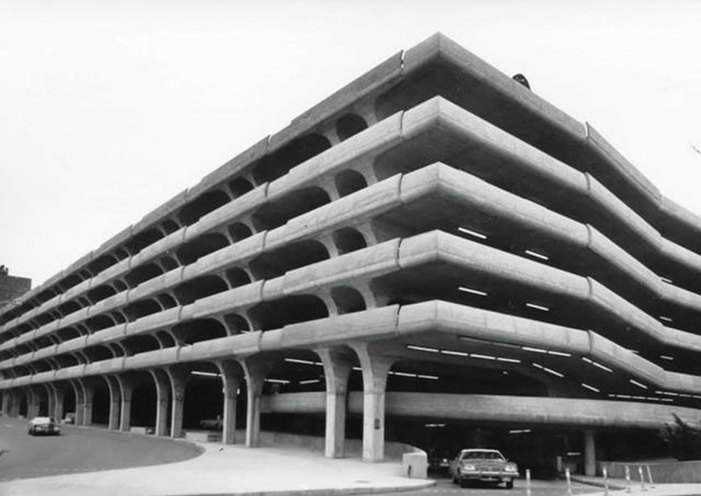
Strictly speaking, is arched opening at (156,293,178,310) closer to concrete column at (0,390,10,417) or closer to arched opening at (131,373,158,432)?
arched opening at (131,373,158,432)

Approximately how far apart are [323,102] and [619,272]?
1878 centimetres

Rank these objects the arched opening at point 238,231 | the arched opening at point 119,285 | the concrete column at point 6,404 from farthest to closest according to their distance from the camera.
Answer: the concrete column at point 6,404, the arched opening at point 119,285, the arched opening at point 238,231

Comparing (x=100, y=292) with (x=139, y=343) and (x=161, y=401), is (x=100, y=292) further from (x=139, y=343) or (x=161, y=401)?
(x=161, y=401)

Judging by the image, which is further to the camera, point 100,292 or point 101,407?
point 101,407

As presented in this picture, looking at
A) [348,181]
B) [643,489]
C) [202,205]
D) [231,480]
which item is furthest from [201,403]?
[643,489]

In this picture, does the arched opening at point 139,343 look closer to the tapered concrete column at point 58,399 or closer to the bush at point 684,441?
the tapered concrete column at point 58,399

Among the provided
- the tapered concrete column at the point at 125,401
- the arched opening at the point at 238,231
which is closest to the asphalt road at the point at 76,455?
Result: the arched opening at the point at 238,231

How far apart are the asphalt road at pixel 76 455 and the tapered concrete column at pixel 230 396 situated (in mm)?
2303

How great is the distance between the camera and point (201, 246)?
5344cm

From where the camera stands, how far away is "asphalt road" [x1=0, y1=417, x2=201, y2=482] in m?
26.0

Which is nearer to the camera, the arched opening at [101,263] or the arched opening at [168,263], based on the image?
the arched opening at [168,263]

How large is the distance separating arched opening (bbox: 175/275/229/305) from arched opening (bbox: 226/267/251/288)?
3.89 metres

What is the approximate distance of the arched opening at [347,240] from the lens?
115 feet

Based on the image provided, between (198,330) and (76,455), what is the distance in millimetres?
21586
